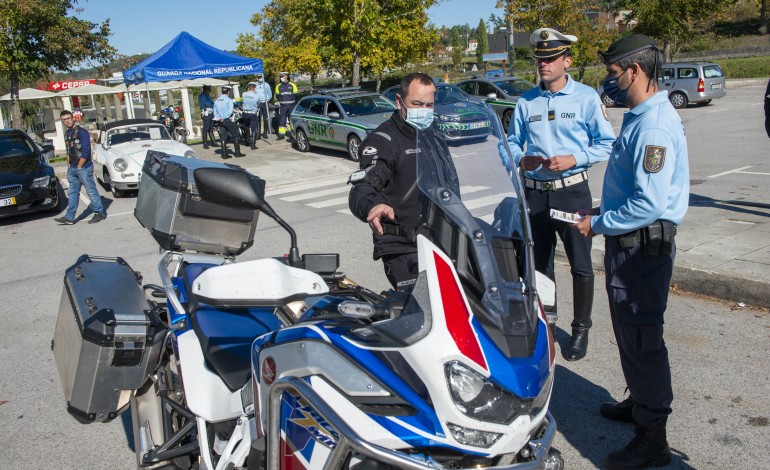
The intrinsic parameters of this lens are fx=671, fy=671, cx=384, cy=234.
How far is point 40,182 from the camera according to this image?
11383mm

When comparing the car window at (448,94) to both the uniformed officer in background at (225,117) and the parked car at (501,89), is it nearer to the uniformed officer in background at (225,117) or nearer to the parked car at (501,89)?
the parked car at (501,89)

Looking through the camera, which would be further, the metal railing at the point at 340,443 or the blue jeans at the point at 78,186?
the blue jeans at the point at 78,186

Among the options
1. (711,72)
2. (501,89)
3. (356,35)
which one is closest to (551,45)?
(501,89)

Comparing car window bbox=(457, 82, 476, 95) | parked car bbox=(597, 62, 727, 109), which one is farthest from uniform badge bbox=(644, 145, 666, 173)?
parked car bbox=(597, 62, 727, 109)

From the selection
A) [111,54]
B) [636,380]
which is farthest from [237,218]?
[111,54]

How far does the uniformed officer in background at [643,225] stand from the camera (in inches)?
124

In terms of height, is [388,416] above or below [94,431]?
above

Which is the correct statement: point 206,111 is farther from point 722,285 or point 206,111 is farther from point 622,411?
point 622,411

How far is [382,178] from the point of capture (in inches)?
149

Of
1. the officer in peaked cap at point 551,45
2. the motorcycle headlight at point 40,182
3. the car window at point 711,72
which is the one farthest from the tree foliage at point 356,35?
the officer in peaked cap at point 551,45

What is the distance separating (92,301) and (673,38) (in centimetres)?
4133

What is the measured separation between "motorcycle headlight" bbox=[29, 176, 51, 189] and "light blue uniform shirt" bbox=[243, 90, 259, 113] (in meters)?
8.06

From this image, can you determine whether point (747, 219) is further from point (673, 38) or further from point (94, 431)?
point (673, 38)

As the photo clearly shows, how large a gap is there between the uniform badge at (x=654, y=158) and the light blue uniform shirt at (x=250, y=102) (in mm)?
16872
